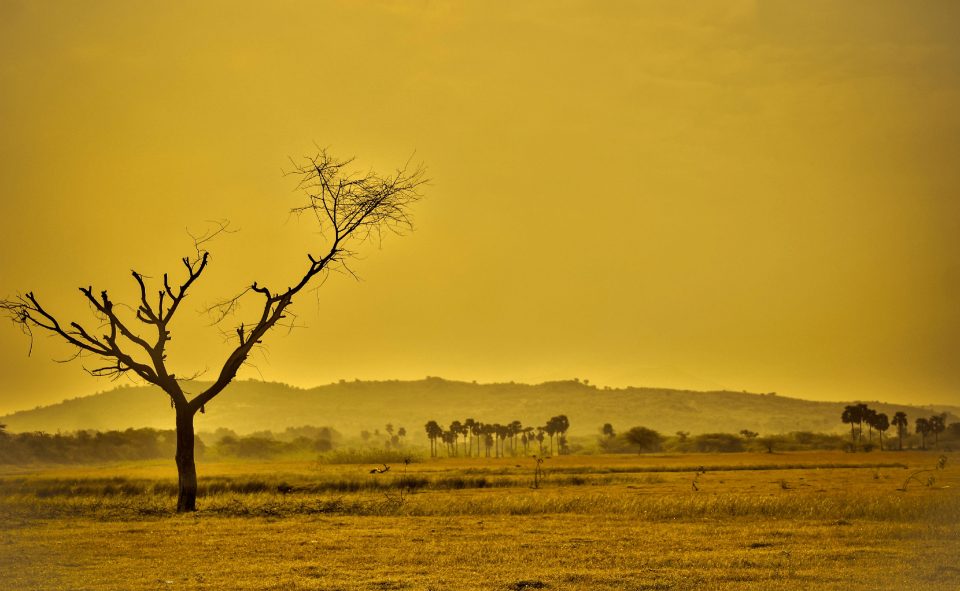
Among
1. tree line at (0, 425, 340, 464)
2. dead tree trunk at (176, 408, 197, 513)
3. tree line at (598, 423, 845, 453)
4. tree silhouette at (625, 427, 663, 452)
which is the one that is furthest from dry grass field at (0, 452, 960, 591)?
tree silhouette at (625, 427, 663, 452)

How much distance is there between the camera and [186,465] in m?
33.4

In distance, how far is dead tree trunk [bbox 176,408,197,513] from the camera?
3303 cm

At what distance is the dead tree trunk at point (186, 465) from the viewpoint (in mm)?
33031

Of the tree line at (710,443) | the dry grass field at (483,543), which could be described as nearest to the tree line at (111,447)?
the tree line at (710,443)

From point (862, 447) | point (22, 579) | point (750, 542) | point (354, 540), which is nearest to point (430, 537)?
point (354, 540)

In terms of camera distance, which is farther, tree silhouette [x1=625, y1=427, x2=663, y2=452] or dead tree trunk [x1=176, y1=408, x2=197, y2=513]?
tree silhouette [x1=625, y1=427, x2=663, y2=452]

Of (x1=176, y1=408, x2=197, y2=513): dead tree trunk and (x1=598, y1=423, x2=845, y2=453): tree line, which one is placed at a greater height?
(x1=176, y1=408, x2=197, y2=513): dead tree trunk

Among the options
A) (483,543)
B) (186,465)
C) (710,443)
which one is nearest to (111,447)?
(710,443)

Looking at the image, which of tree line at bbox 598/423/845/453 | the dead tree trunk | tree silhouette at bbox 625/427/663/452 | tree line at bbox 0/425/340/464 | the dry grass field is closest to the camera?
the dry grass field

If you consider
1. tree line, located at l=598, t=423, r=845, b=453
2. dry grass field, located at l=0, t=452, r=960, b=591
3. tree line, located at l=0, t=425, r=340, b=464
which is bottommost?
tree line, located at l=598, t=423, r=845, b=453

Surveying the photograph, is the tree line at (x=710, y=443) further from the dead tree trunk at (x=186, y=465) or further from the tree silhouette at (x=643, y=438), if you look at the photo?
the dead tree trunk at (x=186, y=465)

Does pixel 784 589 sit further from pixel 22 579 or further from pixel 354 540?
pixel 22 579

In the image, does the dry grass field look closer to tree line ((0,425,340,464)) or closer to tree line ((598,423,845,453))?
tree line ((0,425,340,464))

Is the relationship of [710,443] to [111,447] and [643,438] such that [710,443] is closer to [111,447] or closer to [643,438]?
[643,438]
